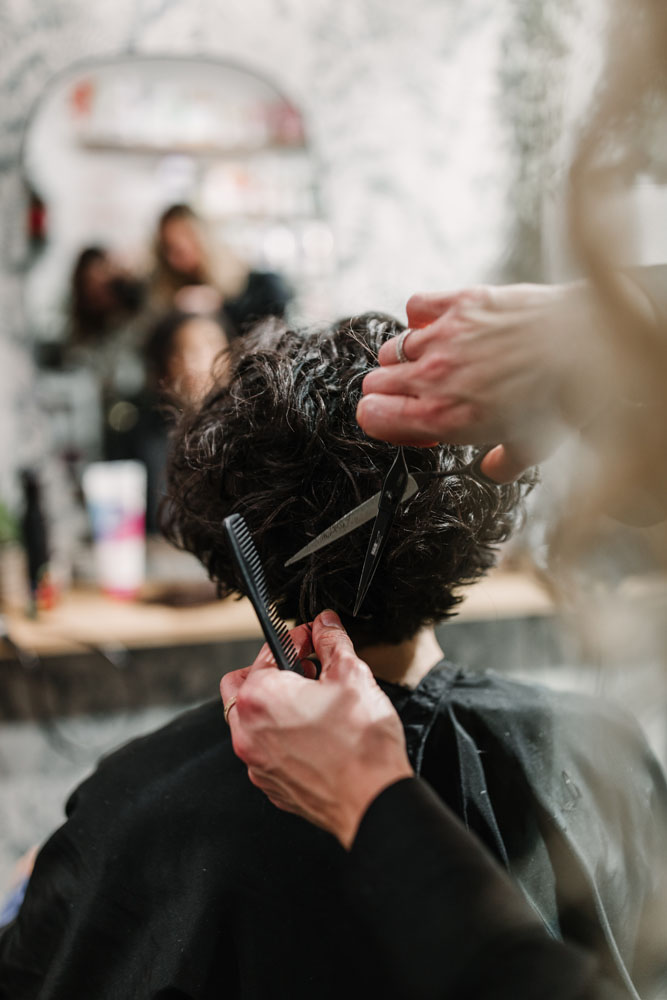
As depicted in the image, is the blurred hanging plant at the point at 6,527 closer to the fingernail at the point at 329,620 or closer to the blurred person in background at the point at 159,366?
the blurred person in background at the point at 159,366

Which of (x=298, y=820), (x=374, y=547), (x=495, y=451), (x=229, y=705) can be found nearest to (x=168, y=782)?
(x=298, y=820)

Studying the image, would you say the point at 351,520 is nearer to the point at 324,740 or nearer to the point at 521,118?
the point at 324,740

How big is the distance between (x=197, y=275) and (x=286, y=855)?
4.72ft

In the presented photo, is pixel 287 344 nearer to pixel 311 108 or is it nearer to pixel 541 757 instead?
pixel 541 757

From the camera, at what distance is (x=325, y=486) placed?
71 cm

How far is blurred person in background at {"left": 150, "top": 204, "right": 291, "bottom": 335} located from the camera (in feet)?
5.83

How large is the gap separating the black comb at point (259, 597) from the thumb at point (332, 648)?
2 centimetres

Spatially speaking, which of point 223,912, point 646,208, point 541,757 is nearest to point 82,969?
point 223,912

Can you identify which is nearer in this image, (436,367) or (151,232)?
(436,367)

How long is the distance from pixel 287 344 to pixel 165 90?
129 cm

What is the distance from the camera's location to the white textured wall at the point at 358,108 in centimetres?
168

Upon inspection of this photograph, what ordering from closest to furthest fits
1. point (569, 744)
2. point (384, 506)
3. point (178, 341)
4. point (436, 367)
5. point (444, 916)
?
point (444, 916) < point (436, 367) < point (384, 506) < point (569, 744) < point (178, 341)

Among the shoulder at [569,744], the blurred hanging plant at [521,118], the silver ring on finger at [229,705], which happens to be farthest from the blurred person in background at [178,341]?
the silver ring on finger at [229,705]

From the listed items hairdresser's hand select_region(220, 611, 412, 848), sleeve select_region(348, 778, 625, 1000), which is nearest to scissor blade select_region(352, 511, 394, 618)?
hairdresser's hand select_region(220, 611, 412, 848)
